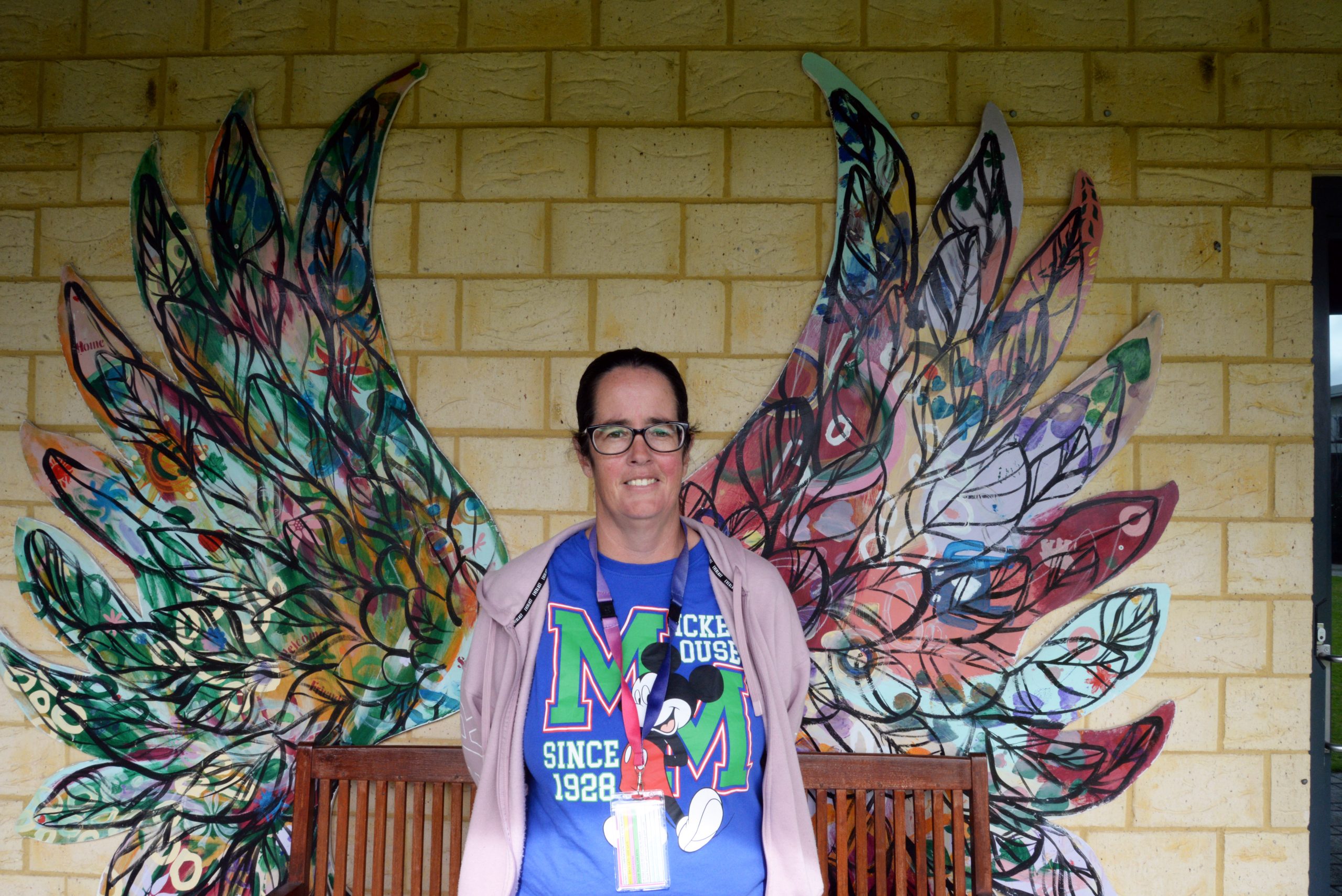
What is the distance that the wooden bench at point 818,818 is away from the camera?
6.60ft

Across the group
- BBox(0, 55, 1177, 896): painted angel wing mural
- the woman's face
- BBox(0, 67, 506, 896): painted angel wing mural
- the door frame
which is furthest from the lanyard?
the door frame

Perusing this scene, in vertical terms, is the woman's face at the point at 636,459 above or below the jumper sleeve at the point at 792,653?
above

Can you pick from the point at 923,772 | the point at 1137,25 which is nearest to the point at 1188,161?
the point at 1137,25

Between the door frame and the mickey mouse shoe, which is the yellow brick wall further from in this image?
the mickey mouse shoe

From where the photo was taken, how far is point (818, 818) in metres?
2.08

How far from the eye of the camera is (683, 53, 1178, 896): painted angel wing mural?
223 centimetres

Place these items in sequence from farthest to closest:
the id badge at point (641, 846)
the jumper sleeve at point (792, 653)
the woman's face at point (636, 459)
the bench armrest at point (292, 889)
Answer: the bench armrest at point (292, 889), the jumper sleeve at point (792, 653), the woman's face at point (636, 459), the id badge at point (641, 846)

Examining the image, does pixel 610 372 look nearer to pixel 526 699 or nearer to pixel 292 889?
pixel 526 699

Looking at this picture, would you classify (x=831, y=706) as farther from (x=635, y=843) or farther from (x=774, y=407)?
(x=635, y=843)

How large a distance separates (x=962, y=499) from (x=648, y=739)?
124 centimetres

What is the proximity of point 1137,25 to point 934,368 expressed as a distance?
116 cm

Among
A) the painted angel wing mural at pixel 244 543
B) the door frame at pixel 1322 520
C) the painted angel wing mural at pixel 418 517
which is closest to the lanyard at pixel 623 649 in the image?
the painted angel wing mural at pixel 418 517

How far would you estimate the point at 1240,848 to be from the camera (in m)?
2.23

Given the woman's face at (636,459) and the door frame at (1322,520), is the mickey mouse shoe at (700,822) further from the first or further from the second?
the door frame at (1322,520)
